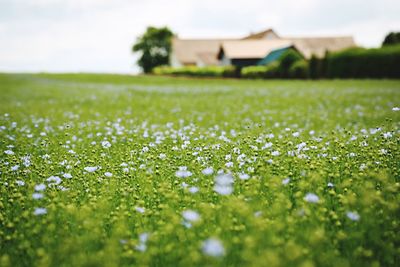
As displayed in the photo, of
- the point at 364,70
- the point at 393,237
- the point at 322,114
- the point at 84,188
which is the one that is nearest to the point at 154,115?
the point at 322,114

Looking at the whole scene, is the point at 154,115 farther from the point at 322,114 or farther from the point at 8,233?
the point at 8,233

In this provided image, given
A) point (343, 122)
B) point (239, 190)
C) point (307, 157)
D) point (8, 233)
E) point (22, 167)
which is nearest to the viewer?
point (8, 233)

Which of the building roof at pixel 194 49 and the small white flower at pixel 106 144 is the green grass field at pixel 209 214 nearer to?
the small white flower at pixel 106 144

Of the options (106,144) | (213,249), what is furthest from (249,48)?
(213,249)

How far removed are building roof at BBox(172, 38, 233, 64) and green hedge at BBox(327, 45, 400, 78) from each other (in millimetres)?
31388

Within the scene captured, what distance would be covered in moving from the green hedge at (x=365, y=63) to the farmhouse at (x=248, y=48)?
10.7 m

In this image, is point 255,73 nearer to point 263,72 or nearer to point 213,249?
point 263,72

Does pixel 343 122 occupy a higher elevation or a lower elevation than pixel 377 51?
lower

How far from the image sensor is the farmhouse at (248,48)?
162 ft

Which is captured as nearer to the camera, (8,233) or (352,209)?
(8,233)

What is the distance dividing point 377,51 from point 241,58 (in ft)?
75.4

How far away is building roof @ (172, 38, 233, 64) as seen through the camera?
60656 millimetres

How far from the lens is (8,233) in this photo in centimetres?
268

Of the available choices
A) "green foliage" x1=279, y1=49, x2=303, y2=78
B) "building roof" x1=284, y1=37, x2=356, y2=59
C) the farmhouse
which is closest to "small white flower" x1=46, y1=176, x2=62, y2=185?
"green foliage" x1=279, y1=49, x2=303, y2=78
